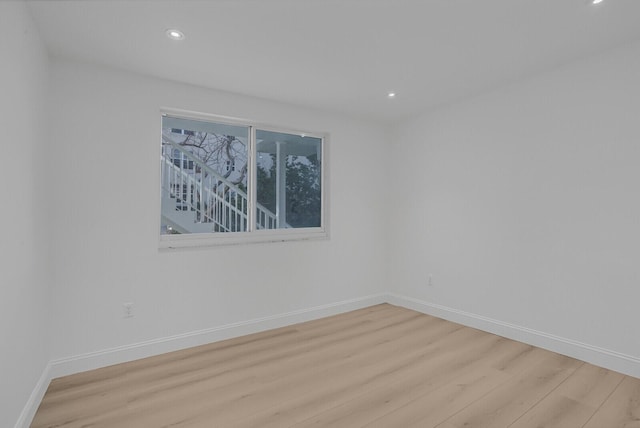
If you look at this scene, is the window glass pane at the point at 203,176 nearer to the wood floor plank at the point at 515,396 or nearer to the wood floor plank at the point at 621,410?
the wood floor plank at the point at 515,396

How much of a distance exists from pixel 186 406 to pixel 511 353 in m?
2.64

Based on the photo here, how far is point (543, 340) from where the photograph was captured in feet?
9.92

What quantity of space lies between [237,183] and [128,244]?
1195mm

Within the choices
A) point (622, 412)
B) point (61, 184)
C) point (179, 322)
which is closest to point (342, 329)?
point (179, 322)

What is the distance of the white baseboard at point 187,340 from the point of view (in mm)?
2625

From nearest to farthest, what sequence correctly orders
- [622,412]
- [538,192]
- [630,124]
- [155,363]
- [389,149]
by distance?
[622,412] → [630,124] → [155,363] → [538,192] → [389,149]

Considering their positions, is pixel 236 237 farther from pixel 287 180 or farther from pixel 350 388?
pixel 350 388

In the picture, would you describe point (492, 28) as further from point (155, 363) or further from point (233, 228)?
point (155, 363)

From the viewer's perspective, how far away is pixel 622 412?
6.81 ft

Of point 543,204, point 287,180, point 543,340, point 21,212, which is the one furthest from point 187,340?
point 543,204

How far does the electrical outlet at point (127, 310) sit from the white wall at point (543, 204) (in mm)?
3166

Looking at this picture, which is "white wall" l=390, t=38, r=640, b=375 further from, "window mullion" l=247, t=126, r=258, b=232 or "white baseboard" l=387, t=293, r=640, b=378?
"window mullion" l=247, t=126, r=258, b=232

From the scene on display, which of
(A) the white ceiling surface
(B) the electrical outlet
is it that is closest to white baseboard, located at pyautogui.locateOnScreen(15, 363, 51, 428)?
(B) the electrical outlet

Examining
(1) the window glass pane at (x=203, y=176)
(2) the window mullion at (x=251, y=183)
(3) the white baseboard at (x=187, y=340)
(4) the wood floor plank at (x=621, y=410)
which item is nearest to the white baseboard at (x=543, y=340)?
(4) the wood floor plank at (x=621, y=410)
